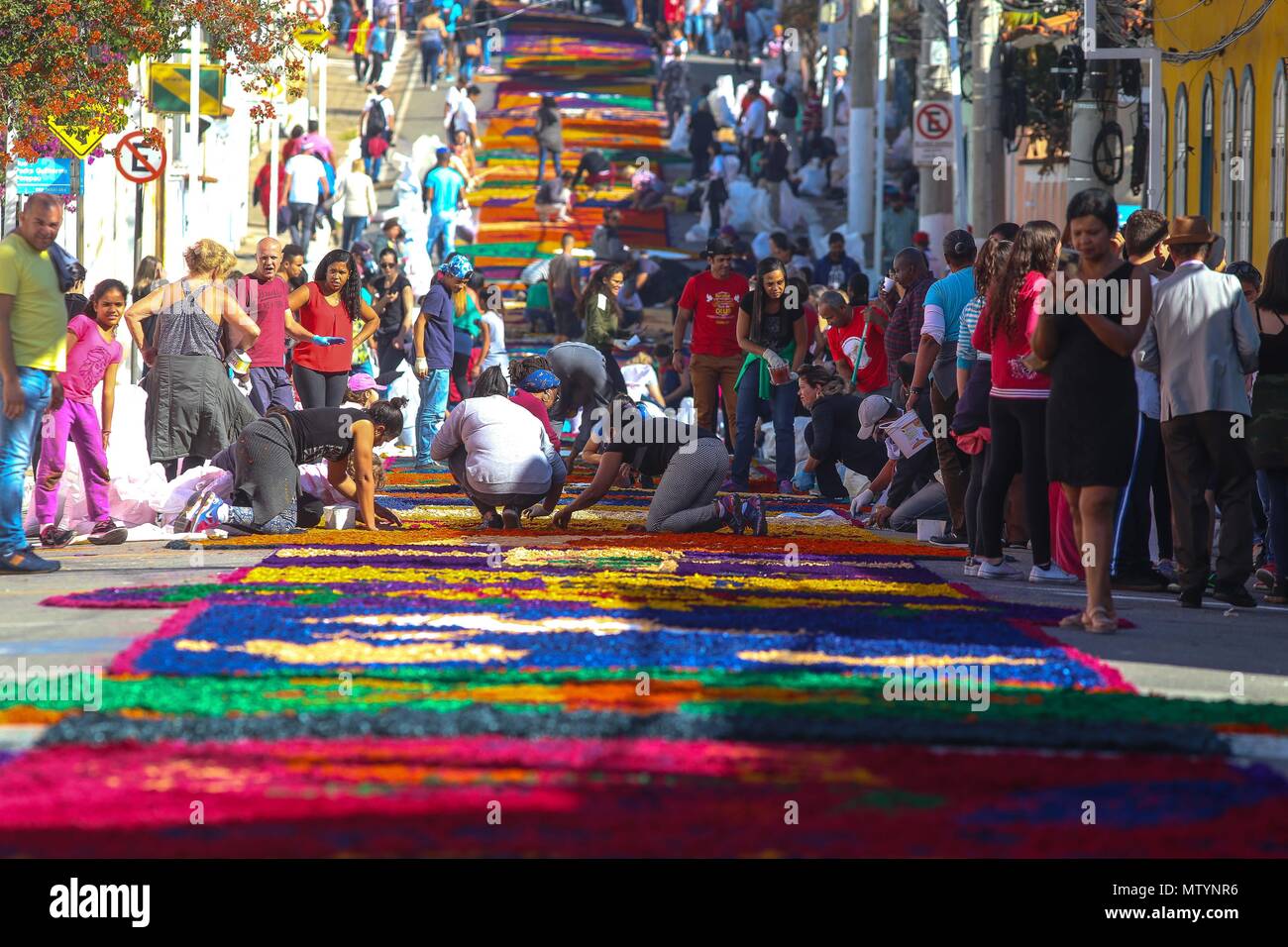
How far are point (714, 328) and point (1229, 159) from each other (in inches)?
273

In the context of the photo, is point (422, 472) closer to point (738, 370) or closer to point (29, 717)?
point (738, 370)

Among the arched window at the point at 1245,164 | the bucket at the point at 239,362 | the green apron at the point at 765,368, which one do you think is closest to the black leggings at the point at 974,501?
the bucket at the point at 239,362

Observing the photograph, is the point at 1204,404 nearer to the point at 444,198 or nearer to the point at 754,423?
the point at 754,423

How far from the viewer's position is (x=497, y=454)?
42.6ft

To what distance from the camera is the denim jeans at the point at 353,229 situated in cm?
3102

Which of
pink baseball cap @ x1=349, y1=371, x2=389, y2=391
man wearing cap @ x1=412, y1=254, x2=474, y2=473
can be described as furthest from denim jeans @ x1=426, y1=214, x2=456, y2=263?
pink baseball cap @ x1=349, y1=371, x2=389, y2=391

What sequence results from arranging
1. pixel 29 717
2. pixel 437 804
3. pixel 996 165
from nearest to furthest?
pixel 437 804
pixel 29 717
pixel 996 165

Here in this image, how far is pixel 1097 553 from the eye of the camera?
906 centimetres

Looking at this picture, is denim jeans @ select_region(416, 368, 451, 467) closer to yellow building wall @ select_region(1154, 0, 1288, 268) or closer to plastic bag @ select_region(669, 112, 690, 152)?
yellow building wall @ select_region(1154, 0, 1288, 268)

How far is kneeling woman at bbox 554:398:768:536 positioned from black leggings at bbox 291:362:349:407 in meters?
2.90

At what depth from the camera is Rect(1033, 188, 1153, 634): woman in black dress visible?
9.12m

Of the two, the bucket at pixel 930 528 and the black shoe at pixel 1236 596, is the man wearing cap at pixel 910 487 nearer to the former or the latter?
the bucket at pixel 930 528

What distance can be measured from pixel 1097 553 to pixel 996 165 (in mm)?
16286
